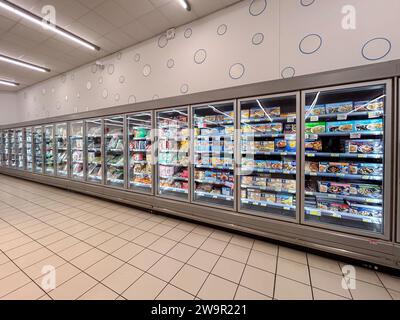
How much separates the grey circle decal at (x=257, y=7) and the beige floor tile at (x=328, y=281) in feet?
11.7

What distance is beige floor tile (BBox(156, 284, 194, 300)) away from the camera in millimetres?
1484

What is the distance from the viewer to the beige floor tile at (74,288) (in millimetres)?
1489

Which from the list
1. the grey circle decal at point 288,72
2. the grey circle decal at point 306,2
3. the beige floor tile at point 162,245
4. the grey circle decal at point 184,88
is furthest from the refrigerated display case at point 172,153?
the grey circle decal at point 306,2

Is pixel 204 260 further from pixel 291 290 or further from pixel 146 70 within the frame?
pixel 146 70

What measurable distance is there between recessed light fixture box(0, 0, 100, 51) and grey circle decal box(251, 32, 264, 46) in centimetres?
371

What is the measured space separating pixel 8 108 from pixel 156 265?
10382mm

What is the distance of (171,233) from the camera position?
2.58m

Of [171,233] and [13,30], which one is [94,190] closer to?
[171,233]

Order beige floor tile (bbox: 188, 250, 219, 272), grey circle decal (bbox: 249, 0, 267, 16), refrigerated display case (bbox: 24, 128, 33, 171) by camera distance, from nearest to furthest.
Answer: beige floor tile (bbox: 188, 250, 219, 272)
grey circle decal (bbox: 249, 0, 267, 16)
refrigerated display case (bbox: 24, 128, 33, 171)

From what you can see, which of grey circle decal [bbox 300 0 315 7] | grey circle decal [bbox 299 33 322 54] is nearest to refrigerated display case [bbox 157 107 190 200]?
grey circle decal [bbox 299 33 322 54]

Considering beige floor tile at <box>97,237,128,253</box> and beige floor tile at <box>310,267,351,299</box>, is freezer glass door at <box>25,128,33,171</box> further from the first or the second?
beige floor tile at <box>310,267,351,299</box>

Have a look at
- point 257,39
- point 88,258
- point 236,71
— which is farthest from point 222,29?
point 88,258

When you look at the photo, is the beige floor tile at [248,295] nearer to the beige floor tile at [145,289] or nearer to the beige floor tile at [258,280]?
the beige floor tile at [258,280]
